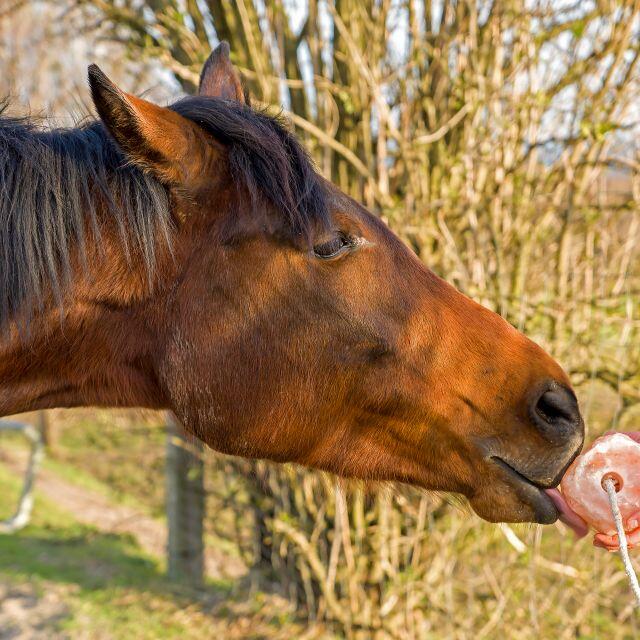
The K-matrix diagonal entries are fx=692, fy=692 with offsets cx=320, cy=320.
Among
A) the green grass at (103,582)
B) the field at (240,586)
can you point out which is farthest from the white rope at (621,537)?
the green grass at (103,582)

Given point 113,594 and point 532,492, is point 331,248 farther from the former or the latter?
point 113,594

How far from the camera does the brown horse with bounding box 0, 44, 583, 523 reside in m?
1.85

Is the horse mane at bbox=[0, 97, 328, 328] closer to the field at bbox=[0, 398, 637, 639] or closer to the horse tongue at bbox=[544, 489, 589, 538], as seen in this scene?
the field at bbox=[0, 398, 637, 639]

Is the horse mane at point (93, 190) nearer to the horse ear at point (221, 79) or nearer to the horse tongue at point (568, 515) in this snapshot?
the horse ear at point (221, 79)

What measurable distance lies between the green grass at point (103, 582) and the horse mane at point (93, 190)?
3.66 metres

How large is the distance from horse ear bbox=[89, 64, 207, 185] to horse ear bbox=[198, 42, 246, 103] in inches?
20.2

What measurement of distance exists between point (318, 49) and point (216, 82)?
5.78 ft

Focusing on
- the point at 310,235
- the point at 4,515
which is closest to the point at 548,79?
the point at 310,235

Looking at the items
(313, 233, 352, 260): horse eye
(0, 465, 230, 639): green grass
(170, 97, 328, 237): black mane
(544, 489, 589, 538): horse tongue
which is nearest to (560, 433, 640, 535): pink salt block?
(544, 489, 589, 538): horse tongue

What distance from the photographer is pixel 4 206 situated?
1802 millimetres

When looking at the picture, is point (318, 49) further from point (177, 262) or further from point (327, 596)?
point (327, 596)

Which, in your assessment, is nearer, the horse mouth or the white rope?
the white rope

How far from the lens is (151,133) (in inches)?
69.5

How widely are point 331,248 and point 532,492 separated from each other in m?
0.85
